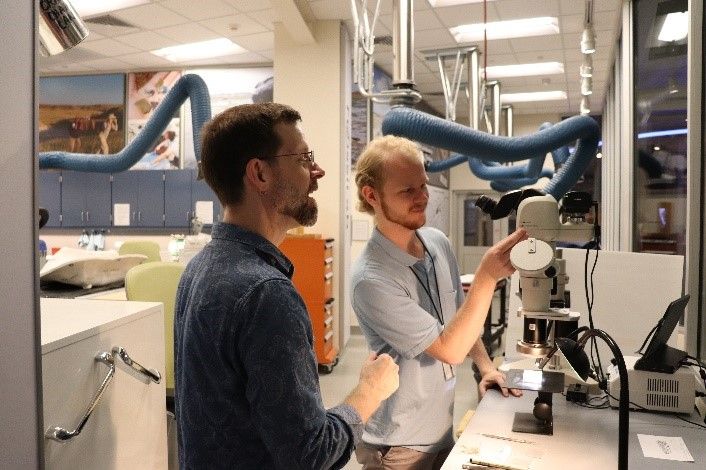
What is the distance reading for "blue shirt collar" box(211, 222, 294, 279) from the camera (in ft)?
3.61

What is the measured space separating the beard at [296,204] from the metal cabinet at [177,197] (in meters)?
6.27

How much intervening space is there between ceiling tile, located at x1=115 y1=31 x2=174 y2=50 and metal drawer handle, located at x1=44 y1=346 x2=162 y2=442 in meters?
5.16

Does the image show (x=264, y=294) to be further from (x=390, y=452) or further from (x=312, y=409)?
(x=390, y=452)

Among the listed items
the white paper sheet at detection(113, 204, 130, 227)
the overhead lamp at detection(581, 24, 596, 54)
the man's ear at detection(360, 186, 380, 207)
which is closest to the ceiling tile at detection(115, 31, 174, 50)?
the white paper sheet at detection(113, 204, 130, 227)

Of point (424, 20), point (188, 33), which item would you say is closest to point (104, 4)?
point (188, 33)

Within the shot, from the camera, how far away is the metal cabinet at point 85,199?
7.39m

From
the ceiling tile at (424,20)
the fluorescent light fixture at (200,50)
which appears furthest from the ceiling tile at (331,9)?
the fluorescent light fixture at (200,50)

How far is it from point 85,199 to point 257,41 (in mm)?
3239

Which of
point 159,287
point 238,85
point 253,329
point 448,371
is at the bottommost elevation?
point 448,371

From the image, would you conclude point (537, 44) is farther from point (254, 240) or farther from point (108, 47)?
point (254, 240)

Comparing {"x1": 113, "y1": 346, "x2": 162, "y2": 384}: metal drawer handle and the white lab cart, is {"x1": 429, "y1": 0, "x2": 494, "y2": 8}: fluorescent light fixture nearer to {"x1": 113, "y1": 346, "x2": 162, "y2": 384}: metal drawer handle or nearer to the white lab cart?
the white lab cart

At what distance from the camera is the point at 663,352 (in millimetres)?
1721

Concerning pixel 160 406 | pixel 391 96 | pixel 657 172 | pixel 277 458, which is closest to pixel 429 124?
pixel 391 96

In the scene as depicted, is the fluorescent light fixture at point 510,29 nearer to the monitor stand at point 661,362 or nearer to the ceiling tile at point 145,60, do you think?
the ceiling tile at point 145,60
